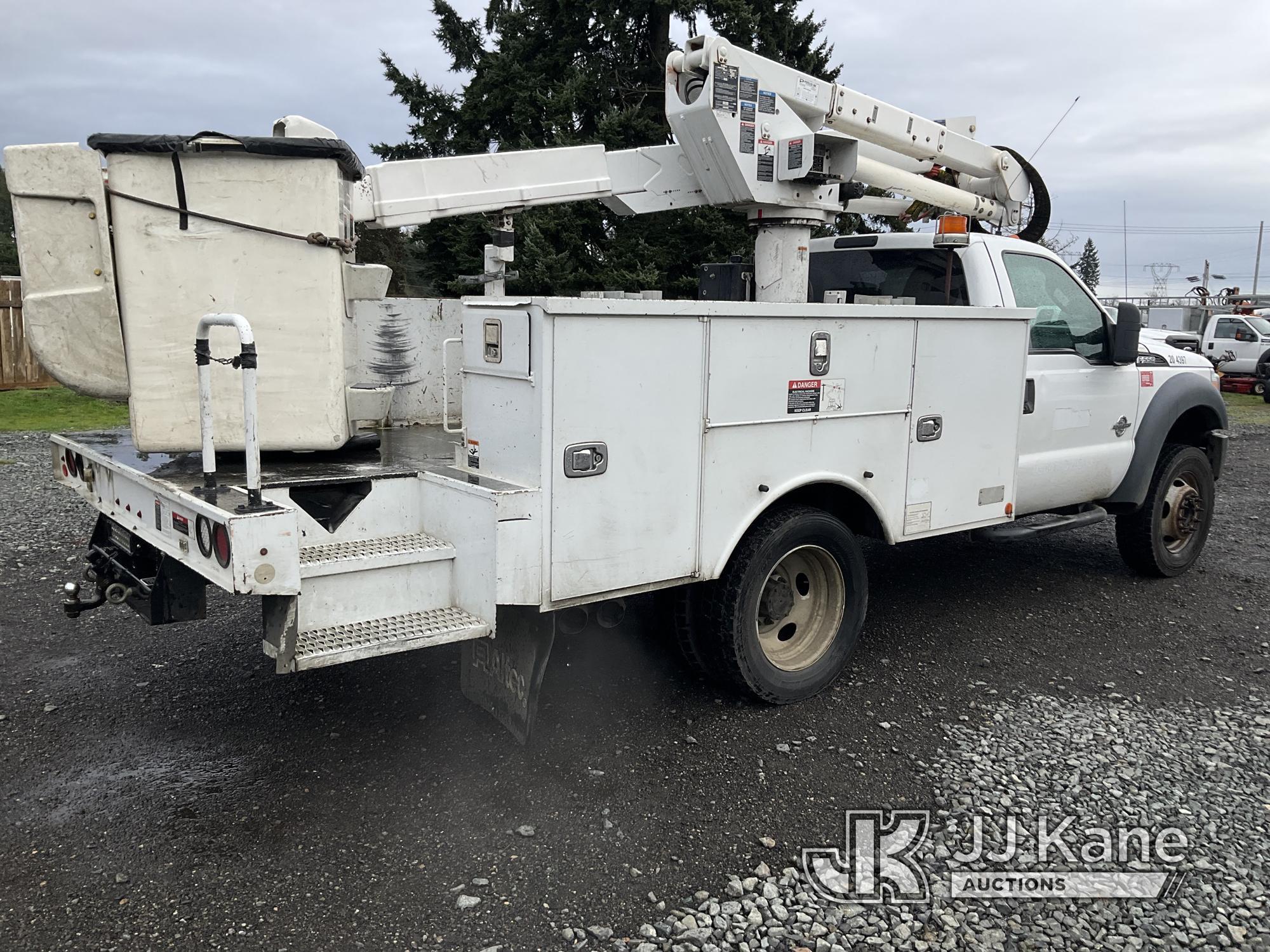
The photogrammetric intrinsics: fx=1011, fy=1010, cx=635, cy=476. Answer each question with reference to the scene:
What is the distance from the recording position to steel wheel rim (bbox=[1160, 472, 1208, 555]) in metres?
6.75

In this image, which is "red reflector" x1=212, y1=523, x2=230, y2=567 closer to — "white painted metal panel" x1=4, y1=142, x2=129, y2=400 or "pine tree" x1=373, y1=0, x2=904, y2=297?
"white painted metal panel" x1=4, y1=142, x2=129, y2=400

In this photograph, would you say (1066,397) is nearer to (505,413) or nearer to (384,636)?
(505,413)

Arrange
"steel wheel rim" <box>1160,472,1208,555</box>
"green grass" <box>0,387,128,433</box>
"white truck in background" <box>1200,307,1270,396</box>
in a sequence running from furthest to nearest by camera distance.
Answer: "white truck in background" <box>1200,307,1270,396</box> → "green grass" <box>0,387,128,433</box> → "steel wheel rim" <box>1160,472,1208,555</box>

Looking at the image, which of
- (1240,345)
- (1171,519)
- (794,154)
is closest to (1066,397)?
(1171,519)

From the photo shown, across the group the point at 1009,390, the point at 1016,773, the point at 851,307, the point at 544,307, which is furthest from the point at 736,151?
the point at 1016,773

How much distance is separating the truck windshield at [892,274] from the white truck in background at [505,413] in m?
0.13

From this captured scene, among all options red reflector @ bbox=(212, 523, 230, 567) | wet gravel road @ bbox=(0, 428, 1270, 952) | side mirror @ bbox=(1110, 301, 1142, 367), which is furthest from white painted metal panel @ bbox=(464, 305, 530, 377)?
side mirror @ bbox=(1110, 301, 1142, 367)

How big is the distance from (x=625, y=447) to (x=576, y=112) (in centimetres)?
1200

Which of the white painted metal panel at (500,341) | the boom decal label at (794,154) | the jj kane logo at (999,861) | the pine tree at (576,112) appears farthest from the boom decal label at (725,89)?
the pine tree at (576,112)

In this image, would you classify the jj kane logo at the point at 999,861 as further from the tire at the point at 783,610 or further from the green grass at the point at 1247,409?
the green grass at the point at 1247,409

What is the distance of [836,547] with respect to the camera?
4.61 m

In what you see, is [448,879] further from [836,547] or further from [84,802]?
[836,547]

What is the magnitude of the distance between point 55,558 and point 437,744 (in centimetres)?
413

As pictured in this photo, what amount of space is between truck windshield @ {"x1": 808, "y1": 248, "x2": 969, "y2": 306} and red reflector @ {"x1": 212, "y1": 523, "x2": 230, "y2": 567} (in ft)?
11.5
